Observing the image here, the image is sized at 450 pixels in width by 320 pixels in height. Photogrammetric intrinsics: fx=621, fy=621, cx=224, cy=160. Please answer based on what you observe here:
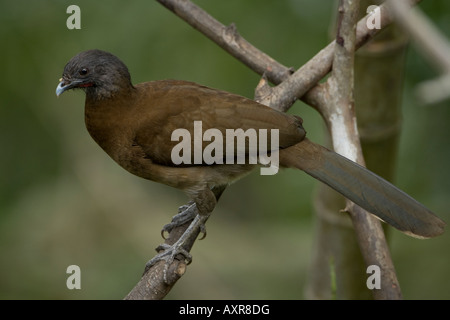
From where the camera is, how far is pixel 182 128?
2.63 meters

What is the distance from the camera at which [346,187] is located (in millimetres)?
2473

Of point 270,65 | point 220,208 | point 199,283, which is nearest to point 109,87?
point 270,65

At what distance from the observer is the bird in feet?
8.55

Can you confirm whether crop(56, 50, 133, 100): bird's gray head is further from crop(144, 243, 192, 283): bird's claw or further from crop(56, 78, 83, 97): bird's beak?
crop(144, 243, 192, 283): bird's claw

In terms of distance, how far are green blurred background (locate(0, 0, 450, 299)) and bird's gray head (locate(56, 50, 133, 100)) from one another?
5.80 feet

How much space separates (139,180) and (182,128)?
89.2 inches

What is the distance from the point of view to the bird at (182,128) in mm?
2607

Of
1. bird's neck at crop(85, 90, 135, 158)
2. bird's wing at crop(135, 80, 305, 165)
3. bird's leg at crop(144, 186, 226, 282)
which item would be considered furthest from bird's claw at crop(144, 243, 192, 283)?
bird's neck at crop(85, 90, 135, 158)

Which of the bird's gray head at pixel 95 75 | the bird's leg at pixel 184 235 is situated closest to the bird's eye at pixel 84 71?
the bird's gray head at pixel 95 75

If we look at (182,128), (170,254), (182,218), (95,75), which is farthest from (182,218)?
(95,75)

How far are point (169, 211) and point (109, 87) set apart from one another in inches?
80.8

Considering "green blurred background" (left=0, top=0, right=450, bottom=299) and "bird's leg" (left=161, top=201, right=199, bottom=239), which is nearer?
"bird's leg" (left=161, top=201, right=199, bottom=239)

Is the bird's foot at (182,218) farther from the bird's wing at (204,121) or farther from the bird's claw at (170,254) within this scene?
the bird's wing at (204,121)

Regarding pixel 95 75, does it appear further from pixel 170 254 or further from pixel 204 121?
pixel 170 254
